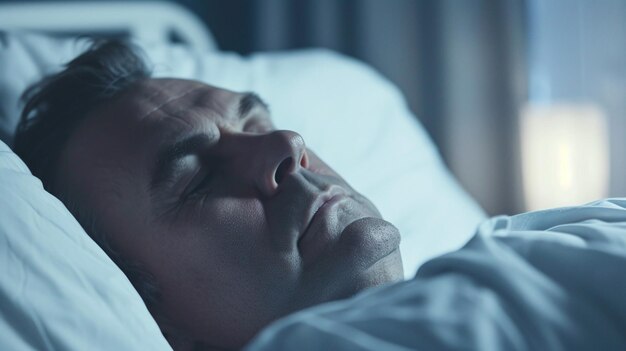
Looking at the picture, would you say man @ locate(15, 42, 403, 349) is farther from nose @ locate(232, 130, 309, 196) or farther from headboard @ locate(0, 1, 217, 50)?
headboard @ locate(0, 1, 217, 50)

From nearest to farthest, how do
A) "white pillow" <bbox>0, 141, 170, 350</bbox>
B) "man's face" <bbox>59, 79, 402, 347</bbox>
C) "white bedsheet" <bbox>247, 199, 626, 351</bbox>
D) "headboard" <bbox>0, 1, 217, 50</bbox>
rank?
"white bedsheet" <bbox>247, 199, 626, 351</bbox>
"white pillow" <bbox>0, 141, 170, 350</bbox>
"man's face" <bbox>59, 79, 402, 347</bbox>
"headboard" <bbox>0, 1, 217, 50</bbox>

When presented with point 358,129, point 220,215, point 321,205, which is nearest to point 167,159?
point 220,215

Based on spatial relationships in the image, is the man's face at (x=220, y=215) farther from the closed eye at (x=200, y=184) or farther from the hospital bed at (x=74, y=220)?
the hospital bed at (x=74, y=220)

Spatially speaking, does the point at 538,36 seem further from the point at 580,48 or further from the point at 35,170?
the point at 35,170

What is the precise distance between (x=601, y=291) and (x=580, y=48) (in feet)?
5.86

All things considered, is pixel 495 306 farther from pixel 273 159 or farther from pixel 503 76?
pixel 503 76

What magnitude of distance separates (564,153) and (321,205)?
1515 millimetres

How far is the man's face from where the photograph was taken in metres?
0.74

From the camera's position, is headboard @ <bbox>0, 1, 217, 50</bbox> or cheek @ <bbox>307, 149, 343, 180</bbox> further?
headboard @ <bbox>0, 1, 217, 50</bbox>

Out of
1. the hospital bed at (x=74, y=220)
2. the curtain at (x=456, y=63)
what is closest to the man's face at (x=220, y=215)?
the hospital bed at (x=74, y=220)

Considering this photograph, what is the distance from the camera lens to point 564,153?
2.06 m

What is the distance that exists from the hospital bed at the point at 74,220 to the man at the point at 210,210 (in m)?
0.14

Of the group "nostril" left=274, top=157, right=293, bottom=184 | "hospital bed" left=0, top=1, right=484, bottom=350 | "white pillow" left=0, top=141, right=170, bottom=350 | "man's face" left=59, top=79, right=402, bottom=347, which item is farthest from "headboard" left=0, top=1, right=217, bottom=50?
"white pillow" left=0, top=141, right=170, bottom=350

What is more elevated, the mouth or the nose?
the nose
